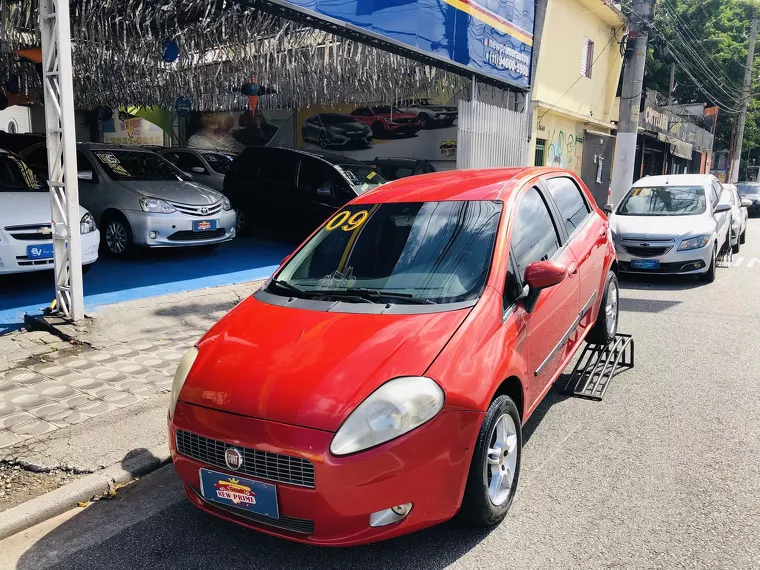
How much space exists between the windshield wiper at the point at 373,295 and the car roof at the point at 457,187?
908 mm

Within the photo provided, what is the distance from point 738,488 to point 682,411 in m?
1.16

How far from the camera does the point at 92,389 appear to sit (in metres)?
4.92

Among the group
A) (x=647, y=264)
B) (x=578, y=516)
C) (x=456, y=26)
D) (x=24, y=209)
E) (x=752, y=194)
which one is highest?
(x=456, y=26)

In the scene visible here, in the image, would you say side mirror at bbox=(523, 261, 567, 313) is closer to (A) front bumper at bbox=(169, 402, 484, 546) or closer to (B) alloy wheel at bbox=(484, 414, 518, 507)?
(B) alloy wheel at bbox=(484, 414, 518, 507)

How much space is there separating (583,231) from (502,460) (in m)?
2.49

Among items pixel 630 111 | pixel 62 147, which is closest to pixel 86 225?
pixel 62 147

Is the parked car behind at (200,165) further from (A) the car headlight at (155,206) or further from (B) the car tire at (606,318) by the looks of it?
(B) the car tire at (606,318)

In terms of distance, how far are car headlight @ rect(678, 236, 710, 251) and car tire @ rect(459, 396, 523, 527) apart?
7099 millimetres

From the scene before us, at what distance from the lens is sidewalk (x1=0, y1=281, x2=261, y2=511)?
154 inches

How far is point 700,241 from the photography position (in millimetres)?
9188

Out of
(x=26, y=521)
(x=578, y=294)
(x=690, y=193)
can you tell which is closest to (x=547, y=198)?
(x=578, y=294)

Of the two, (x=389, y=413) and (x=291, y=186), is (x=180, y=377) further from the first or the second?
(x=291, y=186)

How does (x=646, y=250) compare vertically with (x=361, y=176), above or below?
below

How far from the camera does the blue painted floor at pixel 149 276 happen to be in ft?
23.1
